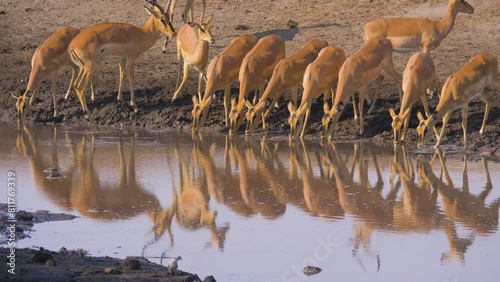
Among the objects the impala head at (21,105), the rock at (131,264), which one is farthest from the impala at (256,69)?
the rock at (131,264)

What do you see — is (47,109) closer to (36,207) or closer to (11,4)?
(11,4)

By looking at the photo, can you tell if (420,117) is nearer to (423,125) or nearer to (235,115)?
(423,125)

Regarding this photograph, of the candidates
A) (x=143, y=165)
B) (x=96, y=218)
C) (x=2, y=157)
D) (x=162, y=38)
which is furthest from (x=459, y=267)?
(x=162, y=38)

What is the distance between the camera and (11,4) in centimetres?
2336

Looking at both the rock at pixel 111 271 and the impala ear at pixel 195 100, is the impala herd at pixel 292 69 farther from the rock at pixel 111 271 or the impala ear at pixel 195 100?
the rock at pixel 111 271

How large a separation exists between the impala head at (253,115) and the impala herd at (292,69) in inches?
0.5

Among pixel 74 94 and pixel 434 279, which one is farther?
pixel 74 94

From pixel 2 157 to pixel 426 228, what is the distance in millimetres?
6271

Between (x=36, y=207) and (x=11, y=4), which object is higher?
(x=11, y=4)

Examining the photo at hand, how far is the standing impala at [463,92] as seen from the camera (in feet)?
50.0

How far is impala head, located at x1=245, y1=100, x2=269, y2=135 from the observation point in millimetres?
16328

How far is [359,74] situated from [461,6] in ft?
10.3

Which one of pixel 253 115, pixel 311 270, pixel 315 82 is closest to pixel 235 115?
pixel 253 115

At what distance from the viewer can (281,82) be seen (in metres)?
16.5
